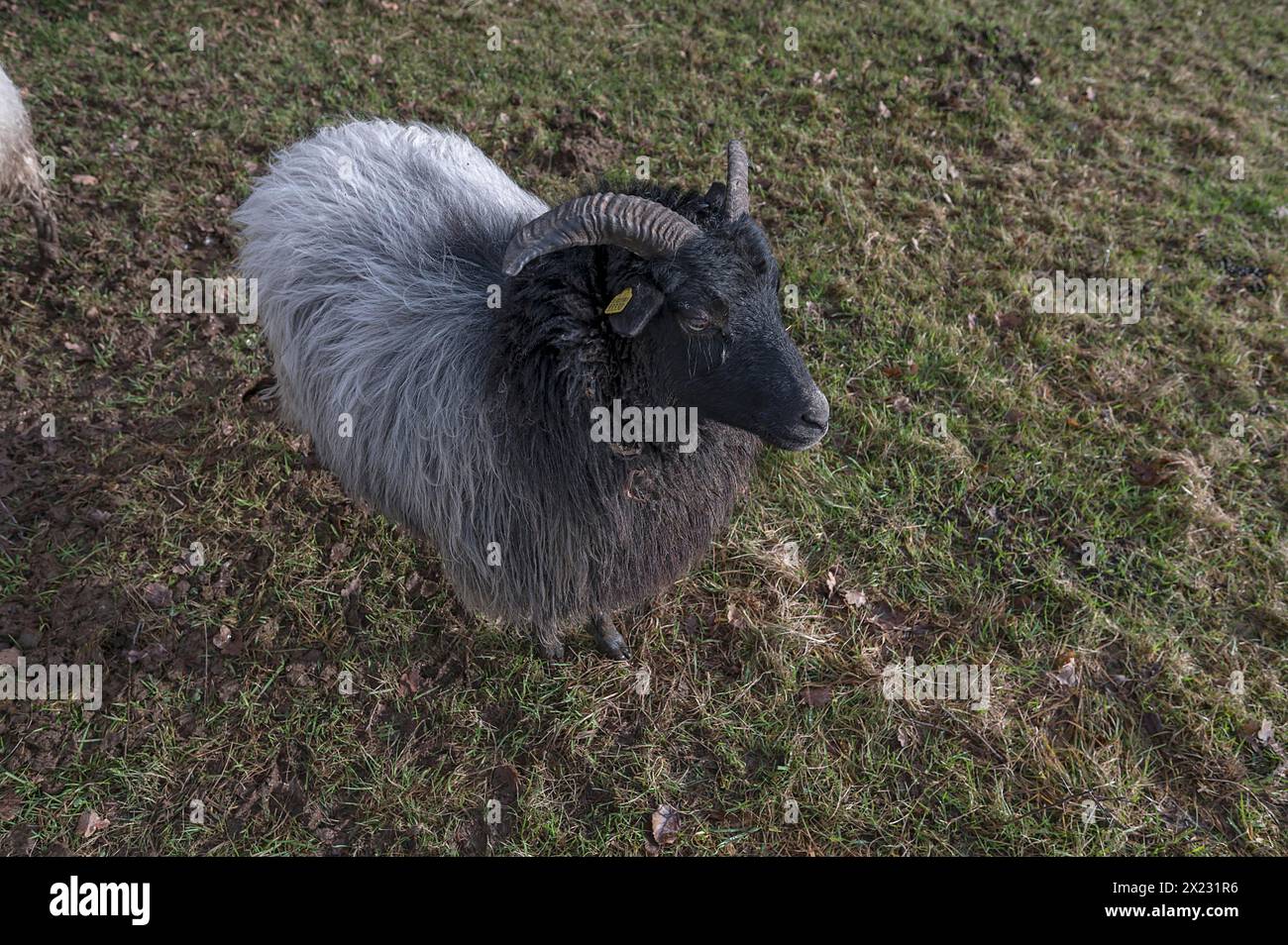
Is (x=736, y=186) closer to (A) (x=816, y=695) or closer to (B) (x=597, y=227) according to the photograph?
(B) (x=597, y=227)

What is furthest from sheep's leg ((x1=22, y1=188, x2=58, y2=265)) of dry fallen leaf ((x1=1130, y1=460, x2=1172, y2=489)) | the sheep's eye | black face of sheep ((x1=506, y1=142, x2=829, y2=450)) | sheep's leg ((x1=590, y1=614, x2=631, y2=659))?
dry fallen leaf ((x1=1130, y1=460, x2=1172, y2=489))

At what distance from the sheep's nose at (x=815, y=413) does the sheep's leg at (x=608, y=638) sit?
5.39 feet

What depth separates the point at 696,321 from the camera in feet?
8.64

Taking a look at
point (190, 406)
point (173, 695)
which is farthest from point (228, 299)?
point (173, 695)

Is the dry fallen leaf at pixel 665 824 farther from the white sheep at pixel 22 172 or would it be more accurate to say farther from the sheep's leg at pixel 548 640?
the white sheep at pixel 22 172

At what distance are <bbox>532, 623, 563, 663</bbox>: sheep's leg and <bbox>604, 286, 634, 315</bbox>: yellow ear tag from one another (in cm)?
160

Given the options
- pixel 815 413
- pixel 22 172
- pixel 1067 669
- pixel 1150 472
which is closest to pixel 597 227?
pixel 815 413

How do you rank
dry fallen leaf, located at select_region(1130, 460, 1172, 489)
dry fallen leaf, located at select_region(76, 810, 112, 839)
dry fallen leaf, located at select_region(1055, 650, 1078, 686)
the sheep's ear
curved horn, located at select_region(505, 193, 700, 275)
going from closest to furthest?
curved horn, located at select_region(505, 193, 700, 275) < the sheep's ear < dry fallen leaf, located at select_region(76, 810, 112, 839) < dry fallen leaf, located at select_region(1055, 650, 1078, 686) < dry fallen leaf, located at select_region(1130, 460, 1172, 489)

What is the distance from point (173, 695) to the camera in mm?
3664

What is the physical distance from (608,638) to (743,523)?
3.77 feet

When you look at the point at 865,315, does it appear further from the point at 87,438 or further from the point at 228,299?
the point at 87,438

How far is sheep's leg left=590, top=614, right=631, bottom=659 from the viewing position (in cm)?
378

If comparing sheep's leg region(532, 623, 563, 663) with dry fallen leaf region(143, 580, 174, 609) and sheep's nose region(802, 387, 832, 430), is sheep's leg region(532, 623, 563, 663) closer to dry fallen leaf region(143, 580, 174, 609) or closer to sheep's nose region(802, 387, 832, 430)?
sheep's nose region(802, 387, 832, 430)
